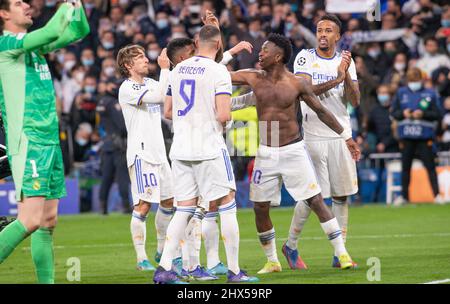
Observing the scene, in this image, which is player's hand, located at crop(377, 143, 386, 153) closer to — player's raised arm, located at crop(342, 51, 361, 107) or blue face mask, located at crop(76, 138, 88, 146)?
blue face mask, located at crop(76, 138, 88, 146)

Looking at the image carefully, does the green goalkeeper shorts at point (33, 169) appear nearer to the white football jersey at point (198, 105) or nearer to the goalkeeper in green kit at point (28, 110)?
the goalkeeper in green kit at point (28, 110)

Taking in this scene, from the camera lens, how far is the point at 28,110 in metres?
9.57

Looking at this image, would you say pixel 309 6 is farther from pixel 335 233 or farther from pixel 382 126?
pixel 335 233

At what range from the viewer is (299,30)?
26328 mm

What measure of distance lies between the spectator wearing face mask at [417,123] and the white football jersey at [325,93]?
33.0 ft

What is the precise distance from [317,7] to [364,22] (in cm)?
157

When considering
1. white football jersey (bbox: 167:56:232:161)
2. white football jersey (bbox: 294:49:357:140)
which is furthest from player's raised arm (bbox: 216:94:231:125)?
white football jersey (bbox: 294:49:357:140)

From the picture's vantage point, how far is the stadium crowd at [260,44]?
2466cm

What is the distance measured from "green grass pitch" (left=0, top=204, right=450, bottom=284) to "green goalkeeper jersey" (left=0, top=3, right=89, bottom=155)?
2368 mm

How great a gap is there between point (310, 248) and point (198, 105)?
4822mm

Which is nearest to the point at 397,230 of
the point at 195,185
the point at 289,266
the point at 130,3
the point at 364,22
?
the point at 289,266

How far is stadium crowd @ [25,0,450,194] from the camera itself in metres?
24.7

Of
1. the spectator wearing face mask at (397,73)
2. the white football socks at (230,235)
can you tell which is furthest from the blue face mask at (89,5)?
the white football socks at (230,235)
